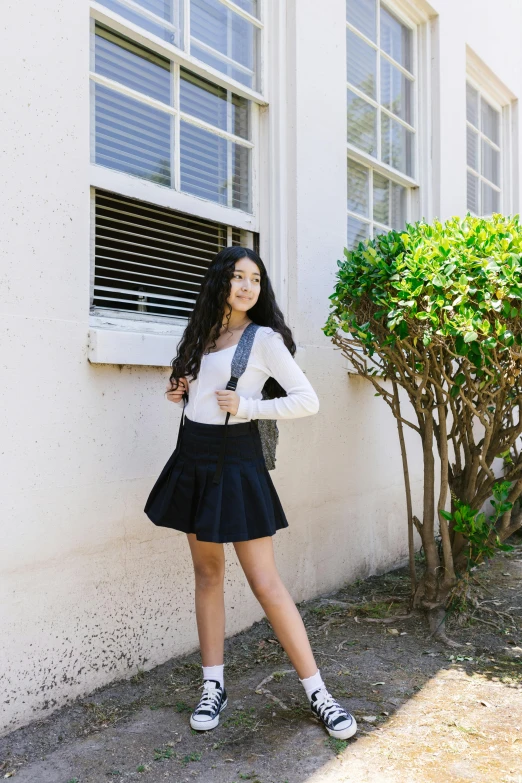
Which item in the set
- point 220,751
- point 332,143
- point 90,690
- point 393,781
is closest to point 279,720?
point 220,751

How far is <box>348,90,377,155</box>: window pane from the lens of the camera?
5.29 metres

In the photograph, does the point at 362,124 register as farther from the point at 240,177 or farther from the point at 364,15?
the point at 240,177

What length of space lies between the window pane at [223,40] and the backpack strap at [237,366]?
1.93 m

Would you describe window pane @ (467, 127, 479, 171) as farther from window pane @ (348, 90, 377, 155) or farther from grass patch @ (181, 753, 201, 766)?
grass patch @ (181, 753, 201, 766)

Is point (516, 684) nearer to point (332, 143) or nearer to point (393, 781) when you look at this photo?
point (393, 781)

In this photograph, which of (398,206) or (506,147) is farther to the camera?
(506,147)

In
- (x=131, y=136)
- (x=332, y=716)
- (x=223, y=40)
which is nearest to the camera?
(x=332, y=716)

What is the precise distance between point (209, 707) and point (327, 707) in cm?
48

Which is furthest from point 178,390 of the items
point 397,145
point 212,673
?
point 397,145

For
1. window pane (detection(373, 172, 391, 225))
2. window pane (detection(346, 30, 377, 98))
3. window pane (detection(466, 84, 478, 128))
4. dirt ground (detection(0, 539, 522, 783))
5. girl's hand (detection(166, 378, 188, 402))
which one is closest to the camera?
dirt ground (detection(0, 539, 522, 783))

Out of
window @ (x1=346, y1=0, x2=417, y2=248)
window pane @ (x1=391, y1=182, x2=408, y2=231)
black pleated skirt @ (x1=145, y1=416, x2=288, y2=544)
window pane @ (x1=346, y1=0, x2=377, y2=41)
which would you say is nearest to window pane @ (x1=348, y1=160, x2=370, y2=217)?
window @ (x1=346, y1=0, x2=417, y2=248)

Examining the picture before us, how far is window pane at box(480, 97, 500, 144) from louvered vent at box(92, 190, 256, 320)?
465cm

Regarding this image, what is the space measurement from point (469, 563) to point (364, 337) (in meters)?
1.48

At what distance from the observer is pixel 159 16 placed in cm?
371
